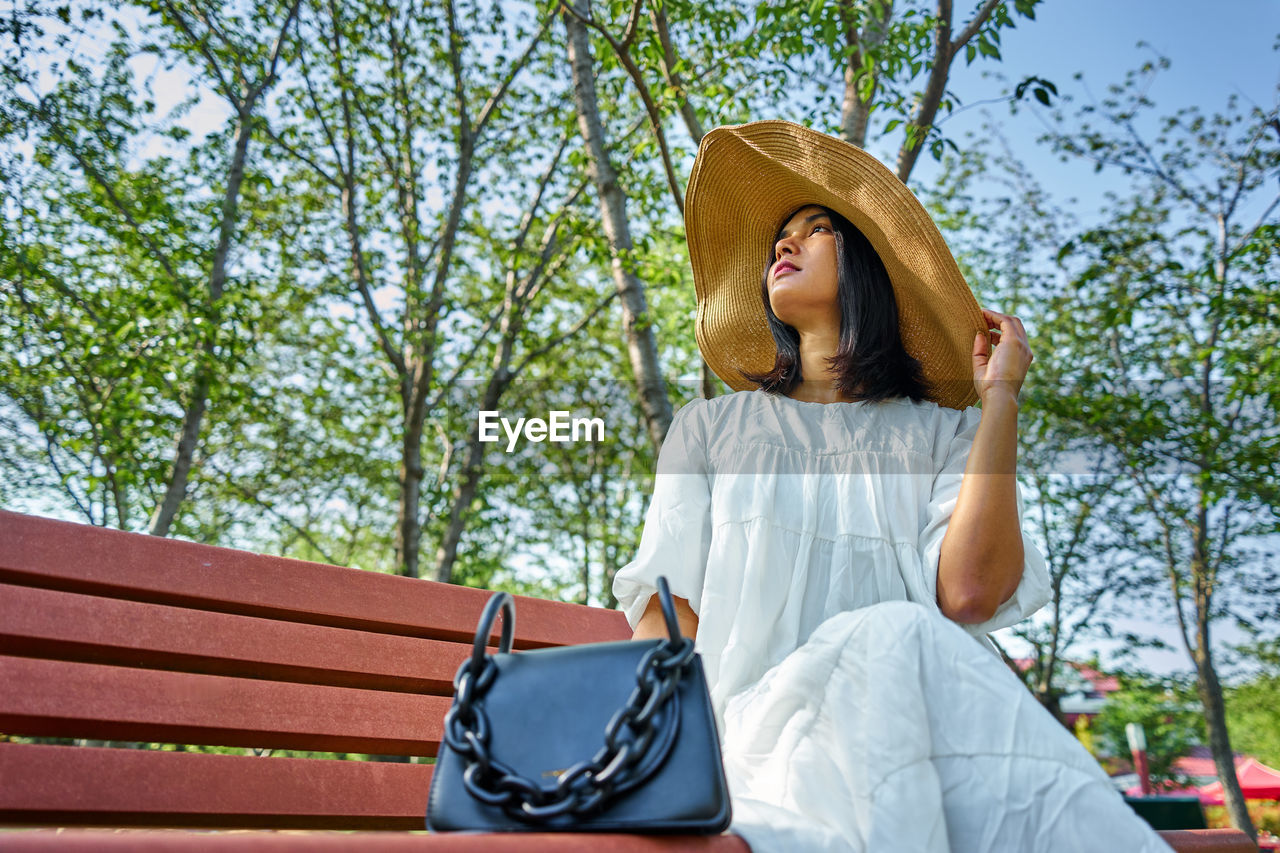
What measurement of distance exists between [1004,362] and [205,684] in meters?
1.85

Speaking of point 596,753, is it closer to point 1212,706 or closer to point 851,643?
point 851,643

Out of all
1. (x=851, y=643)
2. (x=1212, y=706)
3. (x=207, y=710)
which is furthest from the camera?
(x=1212, y=706)

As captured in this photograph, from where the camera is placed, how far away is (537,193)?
10859 millimetres

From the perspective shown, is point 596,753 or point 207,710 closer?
point 596,753

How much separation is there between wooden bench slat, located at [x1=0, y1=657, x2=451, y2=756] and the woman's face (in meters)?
1.35

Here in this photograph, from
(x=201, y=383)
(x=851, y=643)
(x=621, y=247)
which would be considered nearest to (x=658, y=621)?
(x=851, y=643)

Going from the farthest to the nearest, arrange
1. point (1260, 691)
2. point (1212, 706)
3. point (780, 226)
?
1. point (1260, 691)
2. point (1212, 706)
3. point (780, 226)

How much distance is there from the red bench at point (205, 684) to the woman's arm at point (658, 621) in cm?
64

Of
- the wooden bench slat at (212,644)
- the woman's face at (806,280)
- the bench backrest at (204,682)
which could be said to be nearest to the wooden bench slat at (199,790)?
the bench backrest at (204,682)

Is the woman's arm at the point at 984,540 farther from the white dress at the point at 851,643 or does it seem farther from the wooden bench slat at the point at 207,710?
the wooden bench slat at the point at 207,710

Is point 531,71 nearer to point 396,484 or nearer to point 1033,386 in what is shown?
point 396,484

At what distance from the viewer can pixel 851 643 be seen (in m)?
1.35

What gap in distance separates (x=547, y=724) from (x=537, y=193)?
10.3 m

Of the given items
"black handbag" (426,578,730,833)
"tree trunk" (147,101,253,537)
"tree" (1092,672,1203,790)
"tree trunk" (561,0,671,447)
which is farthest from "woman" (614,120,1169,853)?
"tree" (1092,672,1203,790)
